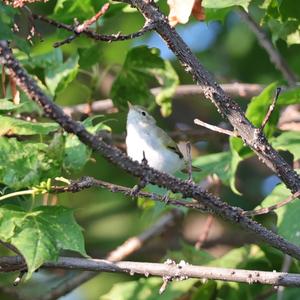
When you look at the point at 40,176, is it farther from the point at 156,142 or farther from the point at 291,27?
the point at 156,142

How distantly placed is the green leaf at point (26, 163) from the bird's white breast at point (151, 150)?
113 centimetres

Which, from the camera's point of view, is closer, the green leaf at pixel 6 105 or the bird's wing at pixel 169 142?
the green leaf at pixel 6 105

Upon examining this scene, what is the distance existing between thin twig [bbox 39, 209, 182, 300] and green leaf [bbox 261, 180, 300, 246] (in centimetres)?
74

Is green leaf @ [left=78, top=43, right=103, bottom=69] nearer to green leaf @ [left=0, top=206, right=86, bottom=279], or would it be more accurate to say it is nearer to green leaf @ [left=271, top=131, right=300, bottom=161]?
green leaf @ [left=271, top=131, right=300, bottom=161]

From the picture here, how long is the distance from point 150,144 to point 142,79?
1.01ft

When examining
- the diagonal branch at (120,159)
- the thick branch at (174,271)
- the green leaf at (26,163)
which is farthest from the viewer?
the green leaf at (26,163)


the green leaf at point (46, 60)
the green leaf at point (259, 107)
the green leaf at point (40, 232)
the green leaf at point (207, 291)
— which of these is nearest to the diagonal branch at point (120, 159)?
the green leaf at point (40, 232)

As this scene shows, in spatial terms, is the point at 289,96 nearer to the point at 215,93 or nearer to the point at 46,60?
the point at 215,93

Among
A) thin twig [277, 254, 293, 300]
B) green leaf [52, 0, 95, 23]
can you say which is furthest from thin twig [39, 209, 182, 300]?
green leaf [52, 0, 95, 23]

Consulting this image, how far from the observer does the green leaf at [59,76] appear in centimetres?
365

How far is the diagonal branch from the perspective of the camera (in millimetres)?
1641

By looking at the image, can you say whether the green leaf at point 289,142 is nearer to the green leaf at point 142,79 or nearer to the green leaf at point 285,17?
the green leaf at point 285,17

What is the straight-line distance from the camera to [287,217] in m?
3.07

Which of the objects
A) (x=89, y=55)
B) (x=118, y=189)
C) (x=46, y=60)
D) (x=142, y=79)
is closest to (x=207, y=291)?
(x=142, y=79)
